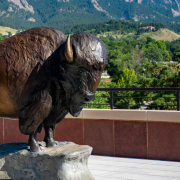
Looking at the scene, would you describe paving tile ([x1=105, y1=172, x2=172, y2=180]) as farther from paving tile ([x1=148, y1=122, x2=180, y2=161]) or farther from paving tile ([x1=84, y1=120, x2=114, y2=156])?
paving tile ([x1=84, y1=120, x2=114, y2=156])

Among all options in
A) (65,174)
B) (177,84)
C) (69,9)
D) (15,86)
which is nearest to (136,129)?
(65,174)

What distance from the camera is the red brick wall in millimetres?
6660

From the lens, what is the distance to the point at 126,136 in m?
7.04

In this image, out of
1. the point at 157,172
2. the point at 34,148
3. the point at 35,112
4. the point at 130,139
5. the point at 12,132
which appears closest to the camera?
the point at 35,112

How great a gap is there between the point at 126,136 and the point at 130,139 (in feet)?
0.37

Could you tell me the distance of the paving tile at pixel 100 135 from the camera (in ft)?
23.7

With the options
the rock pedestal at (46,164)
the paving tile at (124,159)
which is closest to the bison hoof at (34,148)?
the rock pedestal at (46,164)

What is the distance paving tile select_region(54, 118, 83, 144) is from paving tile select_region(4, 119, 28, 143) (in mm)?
1035

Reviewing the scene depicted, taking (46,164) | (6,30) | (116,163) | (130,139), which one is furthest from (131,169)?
(6,30)

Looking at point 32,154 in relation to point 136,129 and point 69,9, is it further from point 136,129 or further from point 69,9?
point 69,9

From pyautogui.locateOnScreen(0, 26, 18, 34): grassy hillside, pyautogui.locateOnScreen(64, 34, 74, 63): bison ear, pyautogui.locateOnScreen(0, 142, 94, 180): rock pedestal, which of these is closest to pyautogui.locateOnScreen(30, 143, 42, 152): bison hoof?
pyautogui.locateOnScreen(0, 142, 94, 180): rock pedestal

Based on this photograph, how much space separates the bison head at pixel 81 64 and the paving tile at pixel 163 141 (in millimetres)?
3338

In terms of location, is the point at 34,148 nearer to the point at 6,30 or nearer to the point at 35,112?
the point at 35,112

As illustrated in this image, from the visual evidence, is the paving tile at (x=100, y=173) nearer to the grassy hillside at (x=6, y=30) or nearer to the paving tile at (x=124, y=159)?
the paving tile at (x=124, y=159)
